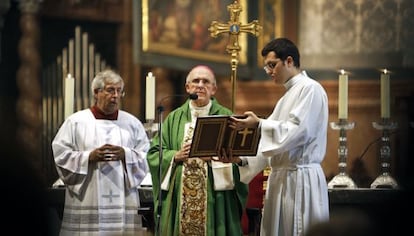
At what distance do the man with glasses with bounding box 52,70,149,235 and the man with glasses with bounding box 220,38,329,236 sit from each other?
103 cm

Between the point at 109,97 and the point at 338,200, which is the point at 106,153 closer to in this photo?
the point at 109,97

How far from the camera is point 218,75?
963 cm

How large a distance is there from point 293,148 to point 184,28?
4278mm

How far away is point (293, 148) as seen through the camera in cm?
486

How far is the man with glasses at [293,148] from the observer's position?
4.83 meters

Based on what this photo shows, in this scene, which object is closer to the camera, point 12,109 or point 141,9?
point 141,9

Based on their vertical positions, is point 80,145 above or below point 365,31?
below

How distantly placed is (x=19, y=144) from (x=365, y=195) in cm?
399

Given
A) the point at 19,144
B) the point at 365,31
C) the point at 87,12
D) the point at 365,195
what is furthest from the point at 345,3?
the point at 19,144

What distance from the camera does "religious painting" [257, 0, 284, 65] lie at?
10.3 m

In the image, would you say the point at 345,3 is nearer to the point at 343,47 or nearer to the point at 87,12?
the point at 343,47

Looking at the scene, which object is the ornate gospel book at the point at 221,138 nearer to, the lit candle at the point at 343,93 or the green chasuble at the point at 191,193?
the green chasuble at the point at 191,193

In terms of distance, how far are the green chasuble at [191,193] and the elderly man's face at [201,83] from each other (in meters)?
0.12

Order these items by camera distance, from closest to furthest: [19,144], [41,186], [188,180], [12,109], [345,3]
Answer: [41,186] < [19,144] < [188,180] < [12,109] < [345,3]
